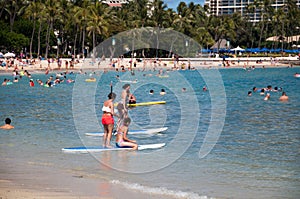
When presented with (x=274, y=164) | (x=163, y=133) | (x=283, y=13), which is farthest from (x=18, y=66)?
(x=283, y=13)

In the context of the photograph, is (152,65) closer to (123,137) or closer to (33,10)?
(33,10)

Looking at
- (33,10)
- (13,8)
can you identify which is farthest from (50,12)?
(13,8)

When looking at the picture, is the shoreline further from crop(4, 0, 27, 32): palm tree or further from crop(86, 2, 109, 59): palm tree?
crop(4, 0, 27, 32): palm tree

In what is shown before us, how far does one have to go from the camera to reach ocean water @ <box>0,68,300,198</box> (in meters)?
12.5

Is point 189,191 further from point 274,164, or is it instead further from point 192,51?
point 192,51

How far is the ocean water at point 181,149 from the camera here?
1255 cm

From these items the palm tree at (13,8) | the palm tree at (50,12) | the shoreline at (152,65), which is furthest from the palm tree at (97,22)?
the palm tree at (13,8)

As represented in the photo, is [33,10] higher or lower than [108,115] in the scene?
→ higher

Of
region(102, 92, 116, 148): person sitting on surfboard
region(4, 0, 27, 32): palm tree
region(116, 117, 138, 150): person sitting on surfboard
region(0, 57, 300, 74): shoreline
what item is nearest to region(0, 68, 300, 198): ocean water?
region(116, 117, 138, 150): person sitting on surfboard

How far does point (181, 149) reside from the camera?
17312 mm

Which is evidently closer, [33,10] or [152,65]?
[152,65]

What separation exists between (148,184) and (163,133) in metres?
8.43

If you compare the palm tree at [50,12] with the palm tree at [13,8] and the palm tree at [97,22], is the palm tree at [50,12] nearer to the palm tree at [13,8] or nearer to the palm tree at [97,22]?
the palm tree at [13,8]

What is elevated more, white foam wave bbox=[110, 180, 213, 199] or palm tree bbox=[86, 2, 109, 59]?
palm tree bbox=[86, 2, 109, 59]
